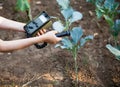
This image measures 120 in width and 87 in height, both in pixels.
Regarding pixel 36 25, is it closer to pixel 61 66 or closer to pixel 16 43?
pixel 16 43

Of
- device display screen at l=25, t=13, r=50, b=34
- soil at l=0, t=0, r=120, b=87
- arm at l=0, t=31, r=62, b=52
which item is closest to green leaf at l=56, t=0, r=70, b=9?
device display screen at l=25, t=13, r=50, b=34

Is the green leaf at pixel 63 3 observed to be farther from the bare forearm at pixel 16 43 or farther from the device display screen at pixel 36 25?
the bare forearm at pixel 16 43

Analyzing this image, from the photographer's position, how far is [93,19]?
2.75m

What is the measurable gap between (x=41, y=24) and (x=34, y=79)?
522 mm

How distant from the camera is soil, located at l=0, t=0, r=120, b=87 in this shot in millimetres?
2246

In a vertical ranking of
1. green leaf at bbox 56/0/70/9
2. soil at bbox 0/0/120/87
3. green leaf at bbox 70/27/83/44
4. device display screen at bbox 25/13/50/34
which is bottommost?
soil at bbox 0/0/120/87

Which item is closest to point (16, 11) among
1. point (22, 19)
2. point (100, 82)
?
point (22, 19)

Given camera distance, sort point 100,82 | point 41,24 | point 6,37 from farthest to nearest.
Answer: point 6,37
point 100,82
point 41,24

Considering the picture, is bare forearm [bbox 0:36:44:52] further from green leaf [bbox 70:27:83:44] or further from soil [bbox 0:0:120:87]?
soil [bbox 0:0:120:87]

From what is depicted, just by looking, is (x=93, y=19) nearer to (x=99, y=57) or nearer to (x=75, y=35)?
(x=99, y=57)

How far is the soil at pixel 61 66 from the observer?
2.25 meters

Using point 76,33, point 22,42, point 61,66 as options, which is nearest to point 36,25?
point 22,42

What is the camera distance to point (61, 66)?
2355 millimetres

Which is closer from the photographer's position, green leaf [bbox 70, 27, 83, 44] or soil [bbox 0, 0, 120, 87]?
green leaf [bbox 70, 27, 83, 44]
